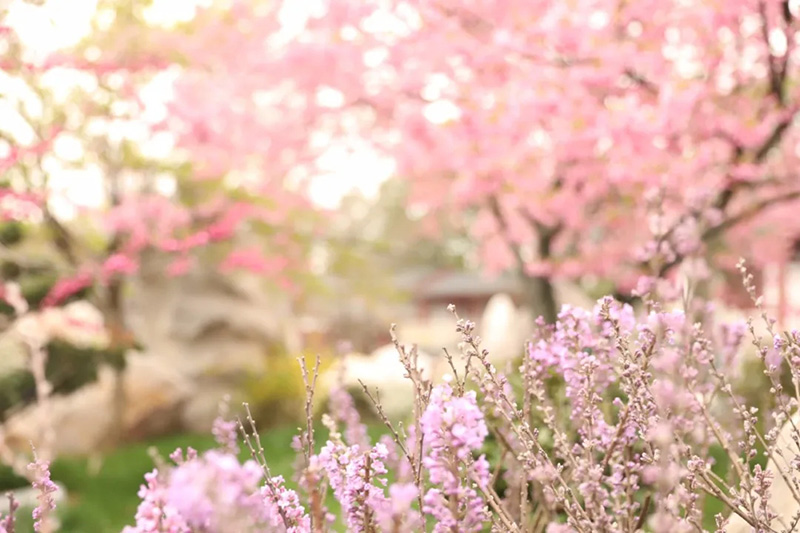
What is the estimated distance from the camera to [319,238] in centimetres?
1188

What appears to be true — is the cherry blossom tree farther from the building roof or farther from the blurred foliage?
the building roof

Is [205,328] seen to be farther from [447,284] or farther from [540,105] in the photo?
[447,284]

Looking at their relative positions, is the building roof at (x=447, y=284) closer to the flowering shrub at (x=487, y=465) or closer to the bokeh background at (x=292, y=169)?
the bokeh background at (x=292, y=169)

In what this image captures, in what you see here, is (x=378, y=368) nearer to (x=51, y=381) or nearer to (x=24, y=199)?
(x=51, y=381)

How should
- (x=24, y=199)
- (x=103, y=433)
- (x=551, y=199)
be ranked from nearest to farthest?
(x=24, y=199) < (x=551, y=199) < (x=103, y=433)

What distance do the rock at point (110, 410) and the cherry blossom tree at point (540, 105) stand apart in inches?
122

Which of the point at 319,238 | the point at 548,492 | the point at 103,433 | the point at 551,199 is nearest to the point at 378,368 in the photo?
the point at 319,238

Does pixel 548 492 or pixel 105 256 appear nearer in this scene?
pixel 548 492

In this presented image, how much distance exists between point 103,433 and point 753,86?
8635mm

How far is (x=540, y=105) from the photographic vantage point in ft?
21.5

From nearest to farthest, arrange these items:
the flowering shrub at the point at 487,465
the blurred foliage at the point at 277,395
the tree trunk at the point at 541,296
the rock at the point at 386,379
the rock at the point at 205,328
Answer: the flowering shrub at the point at 487,465 → the tree trunk at the point at 541,296 → the rock at the point at 386,379 → the blurred foliage at the point at 277,395 → the rock at the point at 205,328

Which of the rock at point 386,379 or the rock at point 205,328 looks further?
the rock at point 205,328

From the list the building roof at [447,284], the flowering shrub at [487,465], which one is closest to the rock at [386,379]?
the flowering shrub at [487,465]

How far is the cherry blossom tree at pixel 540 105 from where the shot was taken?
20.8 ft
